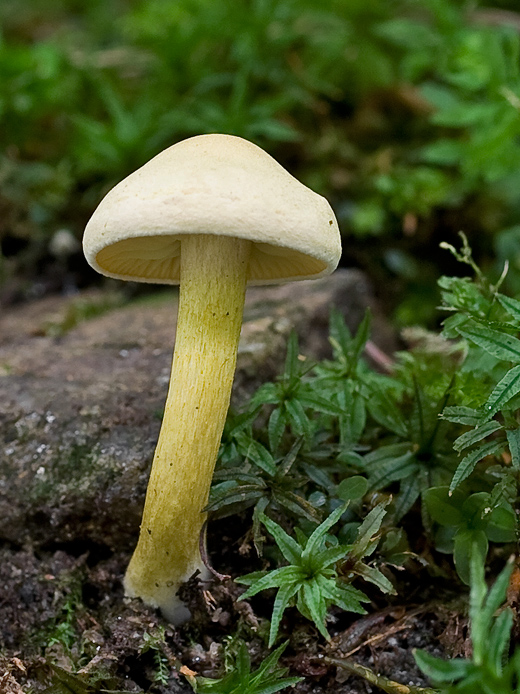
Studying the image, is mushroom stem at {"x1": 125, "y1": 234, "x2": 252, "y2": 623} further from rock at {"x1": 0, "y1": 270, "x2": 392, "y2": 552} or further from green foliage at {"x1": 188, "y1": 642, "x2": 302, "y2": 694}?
green foliage at {"x1": 188, "y1": 642, "x2": 302, "y2": 694}

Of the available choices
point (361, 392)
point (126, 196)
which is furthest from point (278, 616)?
point (126, 196)

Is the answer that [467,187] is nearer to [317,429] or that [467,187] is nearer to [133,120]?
[133,120]

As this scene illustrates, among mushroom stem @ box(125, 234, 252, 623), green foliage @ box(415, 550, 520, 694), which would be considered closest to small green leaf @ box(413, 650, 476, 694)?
green foliage @ box(415, 550, 520, 694)

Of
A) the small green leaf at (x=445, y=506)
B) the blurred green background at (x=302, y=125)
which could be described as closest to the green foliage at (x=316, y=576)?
the small green leaf at (x=445, y=506)

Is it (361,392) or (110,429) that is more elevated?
(361,392)

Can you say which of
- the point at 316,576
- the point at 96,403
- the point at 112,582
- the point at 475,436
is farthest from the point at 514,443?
the point at 96,403

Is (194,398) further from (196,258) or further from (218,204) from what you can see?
(218,204)

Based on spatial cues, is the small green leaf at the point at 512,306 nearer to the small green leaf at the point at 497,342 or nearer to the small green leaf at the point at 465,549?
the small green leaf at the point at 497,342
